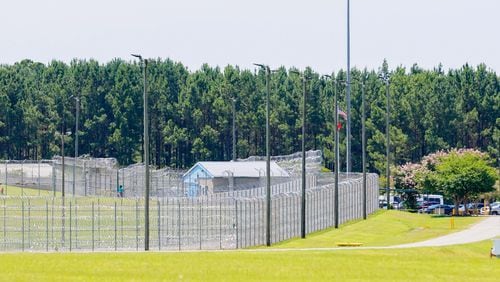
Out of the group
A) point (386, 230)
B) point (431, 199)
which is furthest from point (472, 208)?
point (386, 230)

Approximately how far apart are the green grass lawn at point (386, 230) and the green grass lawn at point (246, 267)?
16.9m

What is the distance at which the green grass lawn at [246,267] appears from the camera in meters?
43.7

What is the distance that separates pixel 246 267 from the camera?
46.2 metres

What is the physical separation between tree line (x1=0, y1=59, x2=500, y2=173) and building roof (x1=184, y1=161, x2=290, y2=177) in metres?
43.7

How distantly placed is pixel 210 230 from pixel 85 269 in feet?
86.1

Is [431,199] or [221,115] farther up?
[221,115]

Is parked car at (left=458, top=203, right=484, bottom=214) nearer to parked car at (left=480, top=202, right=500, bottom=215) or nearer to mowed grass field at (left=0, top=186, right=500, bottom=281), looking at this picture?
parked car at (left=480, top=202, right=500, bottom=215)

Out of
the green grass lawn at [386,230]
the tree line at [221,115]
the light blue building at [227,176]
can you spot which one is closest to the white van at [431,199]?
the tree line at [221,115]

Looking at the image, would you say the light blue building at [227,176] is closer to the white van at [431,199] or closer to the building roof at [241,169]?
the building roof at [241,169]

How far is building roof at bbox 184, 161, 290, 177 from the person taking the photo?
106 metres

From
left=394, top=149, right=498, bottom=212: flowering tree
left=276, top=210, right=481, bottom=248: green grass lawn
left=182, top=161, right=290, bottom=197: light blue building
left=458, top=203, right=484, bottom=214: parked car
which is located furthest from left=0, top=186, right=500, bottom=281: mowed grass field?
left=458, top=203, right=484, bottom=214: parked car

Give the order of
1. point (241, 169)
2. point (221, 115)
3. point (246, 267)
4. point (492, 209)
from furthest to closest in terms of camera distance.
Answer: point (221, 115) < point (492, 209) < point (241, 169) < point (246, 267)

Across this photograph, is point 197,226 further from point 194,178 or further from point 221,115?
point 221,115

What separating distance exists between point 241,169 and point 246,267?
2469 inches
